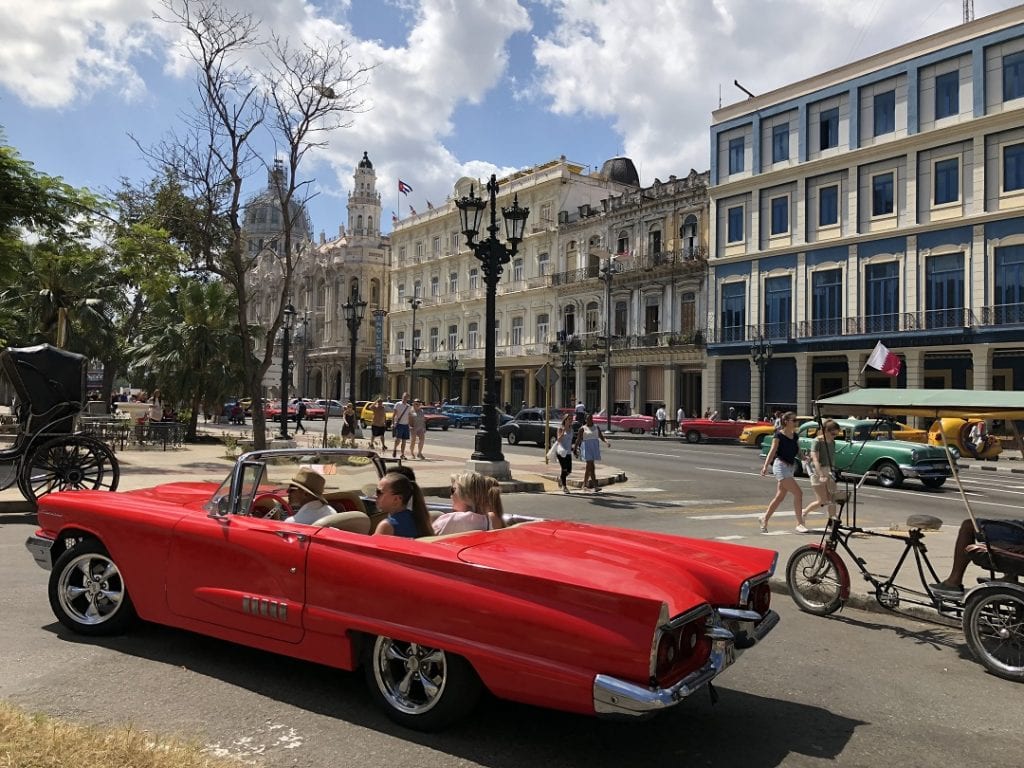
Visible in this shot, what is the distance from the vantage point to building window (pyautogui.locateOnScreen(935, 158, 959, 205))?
3306cm

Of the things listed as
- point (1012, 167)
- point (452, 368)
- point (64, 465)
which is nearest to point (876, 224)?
point (1012, 167)

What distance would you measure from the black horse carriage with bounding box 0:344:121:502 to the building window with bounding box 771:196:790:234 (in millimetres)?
35371

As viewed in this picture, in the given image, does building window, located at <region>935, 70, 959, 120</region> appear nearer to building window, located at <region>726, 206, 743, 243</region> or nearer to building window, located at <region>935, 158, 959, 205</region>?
building window, located at <region>935, 158, 959, 205</region>

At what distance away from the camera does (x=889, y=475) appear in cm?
1823

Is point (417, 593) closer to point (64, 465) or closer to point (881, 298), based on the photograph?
point (64, 465)

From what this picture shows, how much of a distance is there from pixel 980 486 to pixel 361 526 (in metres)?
18.8

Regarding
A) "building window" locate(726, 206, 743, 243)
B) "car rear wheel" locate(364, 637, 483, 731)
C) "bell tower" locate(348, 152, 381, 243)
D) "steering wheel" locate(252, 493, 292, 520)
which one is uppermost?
"bell tower" locate(348, 152, 381, 243)

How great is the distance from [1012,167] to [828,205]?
776 cm

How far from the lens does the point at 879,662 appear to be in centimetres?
543

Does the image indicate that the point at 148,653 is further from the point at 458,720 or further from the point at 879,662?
the point at 879,662

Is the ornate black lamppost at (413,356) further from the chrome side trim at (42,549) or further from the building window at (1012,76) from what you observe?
the chrome side trim at (42,549)

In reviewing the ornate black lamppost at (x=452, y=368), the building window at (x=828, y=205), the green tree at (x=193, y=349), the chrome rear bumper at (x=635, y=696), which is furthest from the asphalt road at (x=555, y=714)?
the ornate black lamppost at (x=452, y=368)

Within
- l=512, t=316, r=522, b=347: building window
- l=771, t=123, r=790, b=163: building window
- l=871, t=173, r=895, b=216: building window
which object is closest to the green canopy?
l=871, t=173, r=895, b=216: building window

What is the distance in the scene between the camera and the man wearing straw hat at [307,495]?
15.9 ft
